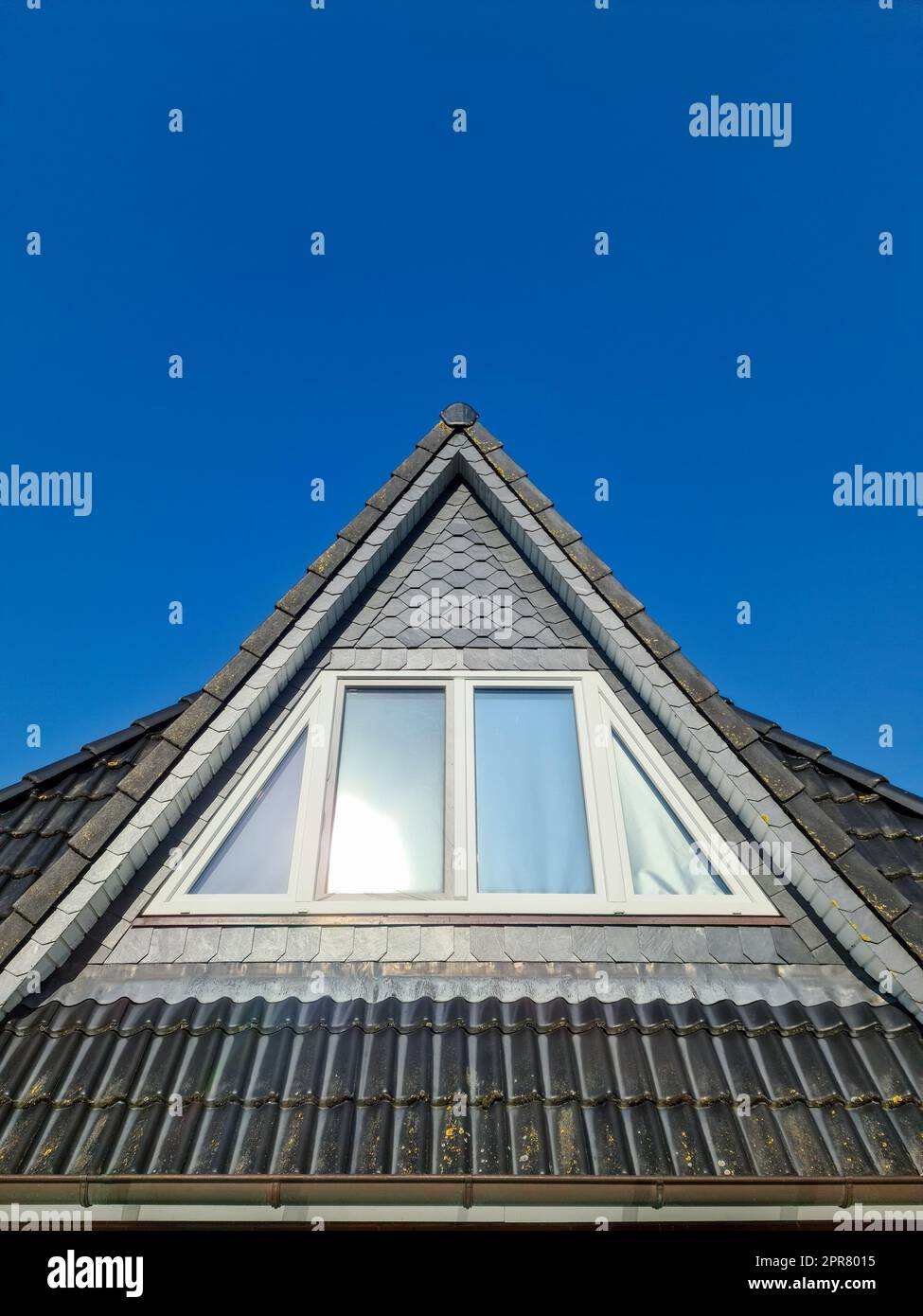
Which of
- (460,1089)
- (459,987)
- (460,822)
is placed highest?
(460,822)

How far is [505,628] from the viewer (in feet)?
16.3

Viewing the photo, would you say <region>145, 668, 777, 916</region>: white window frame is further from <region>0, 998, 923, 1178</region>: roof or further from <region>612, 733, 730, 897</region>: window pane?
<region>0, 998, 923, 1178</region>: roof

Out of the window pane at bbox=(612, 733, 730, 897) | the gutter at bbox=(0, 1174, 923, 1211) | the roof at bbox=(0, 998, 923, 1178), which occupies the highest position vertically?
the window pane at bbox=(612, 733, 730, 897)

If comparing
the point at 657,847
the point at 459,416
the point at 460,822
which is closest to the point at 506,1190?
the point at 460,822

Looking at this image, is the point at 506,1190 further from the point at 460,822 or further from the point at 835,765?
the point at 835,765

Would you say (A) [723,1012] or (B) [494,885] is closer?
(A) [723,1012]

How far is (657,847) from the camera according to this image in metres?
4.07

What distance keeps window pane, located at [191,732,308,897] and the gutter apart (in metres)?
1.45

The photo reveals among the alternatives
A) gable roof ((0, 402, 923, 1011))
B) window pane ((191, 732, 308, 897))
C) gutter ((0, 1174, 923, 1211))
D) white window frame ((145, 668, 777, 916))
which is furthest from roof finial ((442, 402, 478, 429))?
gutter ((0, 1174, 923, 1211))

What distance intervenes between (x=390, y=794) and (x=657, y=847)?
1.52 meters

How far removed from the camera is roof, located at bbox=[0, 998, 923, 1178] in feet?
8.57

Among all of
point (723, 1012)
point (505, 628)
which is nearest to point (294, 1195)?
point (723, 1012)
